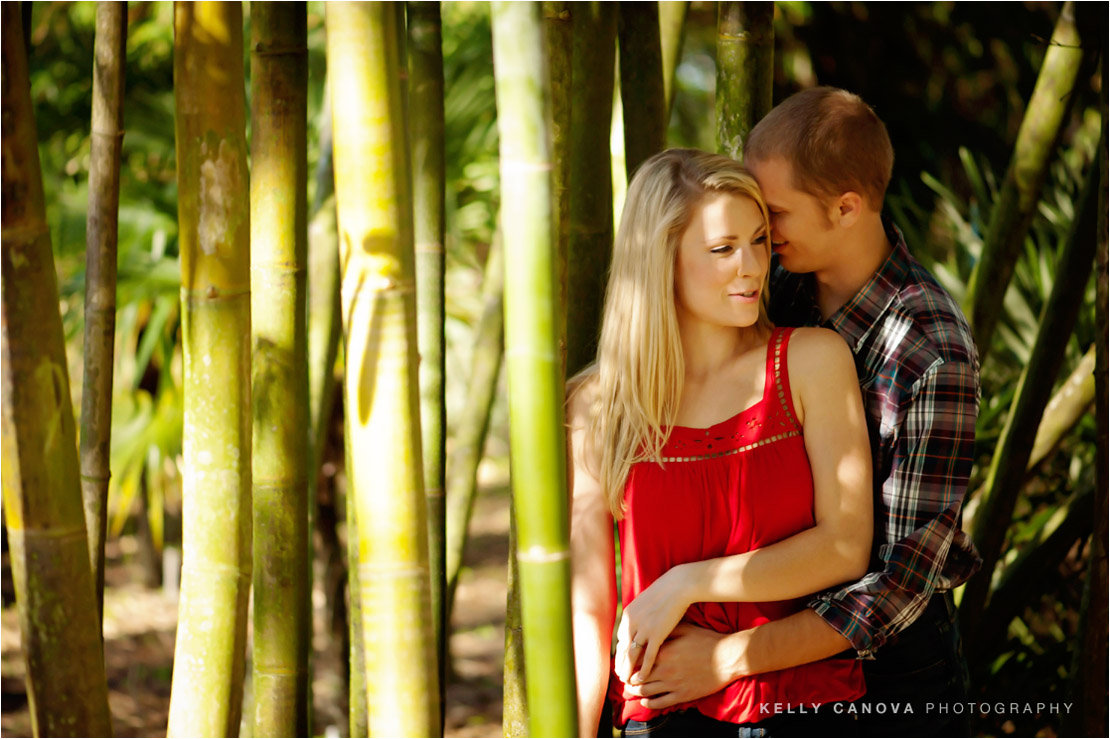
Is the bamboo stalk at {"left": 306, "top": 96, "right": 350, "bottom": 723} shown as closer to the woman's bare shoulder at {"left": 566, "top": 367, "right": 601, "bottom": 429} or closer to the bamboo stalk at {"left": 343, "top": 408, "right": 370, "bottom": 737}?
the bamboo stalk at {"left": 343, "top": 408, "right": 370, "bottom": 737}

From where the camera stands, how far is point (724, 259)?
41.4 inches

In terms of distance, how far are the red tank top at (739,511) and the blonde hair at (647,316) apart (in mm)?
30

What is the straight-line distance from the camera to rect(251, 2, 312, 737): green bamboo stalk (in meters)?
1.02

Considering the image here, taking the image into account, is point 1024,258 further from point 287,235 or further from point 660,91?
point 287,235

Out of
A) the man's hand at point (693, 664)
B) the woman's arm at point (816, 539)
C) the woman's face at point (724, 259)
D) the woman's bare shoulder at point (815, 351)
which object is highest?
the woman's face at point (724, 259)

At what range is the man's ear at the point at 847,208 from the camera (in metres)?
1.14

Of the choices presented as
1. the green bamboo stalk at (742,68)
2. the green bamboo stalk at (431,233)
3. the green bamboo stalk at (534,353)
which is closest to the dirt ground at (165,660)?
the green bamboo stalk at (431,233)

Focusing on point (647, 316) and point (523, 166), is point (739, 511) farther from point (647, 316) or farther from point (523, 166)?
point (523, 166)

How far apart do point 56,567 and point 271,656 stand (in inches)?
12.1

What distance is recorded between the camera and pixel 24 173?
86cm

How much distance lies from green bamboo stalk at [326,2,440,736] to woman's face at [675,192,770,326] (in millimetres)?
418

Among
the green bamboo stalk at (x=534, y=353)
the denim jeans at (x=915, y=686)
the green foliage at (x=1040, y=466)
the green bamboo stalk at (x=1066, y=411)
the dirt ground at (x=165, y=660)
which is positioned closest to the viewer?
the green bamboo stalk at (x=534, y=353)

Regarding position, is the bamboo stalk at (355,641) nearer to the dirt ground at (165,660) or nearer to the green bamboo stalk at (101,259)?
the green bamboo stalk at (101,259)

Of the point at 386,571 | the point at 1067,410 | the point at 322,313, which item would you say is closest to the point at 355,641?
the point at 386,571
